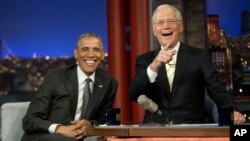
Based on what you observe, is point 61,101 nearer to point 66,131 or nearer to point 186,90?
point 66,131

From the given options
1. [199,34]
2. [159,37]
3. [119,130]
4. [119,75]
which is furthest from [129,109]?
[119,130]

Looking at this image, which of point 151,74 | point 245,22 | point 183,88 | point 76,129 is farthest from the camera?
point 245,22

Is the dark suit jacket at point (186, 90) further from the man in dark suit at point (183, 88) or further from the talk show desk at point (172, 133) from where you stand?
the talk show desk at point (172, 133)

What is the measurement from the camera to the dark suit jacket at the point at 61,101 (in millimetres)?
2701

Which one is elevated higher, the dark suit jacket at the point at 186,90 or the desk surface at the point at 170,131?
the dark suit jacket at the point at 186,90

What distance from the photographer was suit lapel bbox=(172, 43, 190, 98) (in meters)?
2.37

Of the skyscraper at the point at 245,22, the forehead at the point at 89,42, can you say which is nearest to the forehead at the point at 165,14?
the forehead at the point at 89,42

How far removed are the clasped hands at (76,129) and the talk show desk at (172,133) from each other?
0.64 meters

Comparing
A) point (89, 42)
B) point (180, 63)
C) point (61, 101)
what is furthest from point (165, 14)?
point (61, 101)

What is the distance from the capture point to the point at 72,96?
2758 millimetres

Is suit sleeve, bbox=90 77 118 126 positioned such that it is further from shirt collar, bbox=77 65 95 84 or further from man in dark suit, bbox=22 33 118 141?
shirt collar, bbox=77 65 95 84

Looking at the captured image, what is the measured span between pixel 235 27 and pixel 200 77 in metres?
2.88

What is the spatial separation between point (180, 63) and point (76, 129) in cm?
66

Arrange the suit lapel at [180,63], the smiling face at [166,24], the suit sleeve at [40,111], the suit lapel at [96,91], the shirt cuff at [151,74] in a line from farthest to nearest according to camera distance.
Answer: the suit lapel at [96,91] → the suit sleeve at [40,111] → the suit lapel at [180,63] → the smiling face at [166,24] → the shirt cuff at [151,74]
